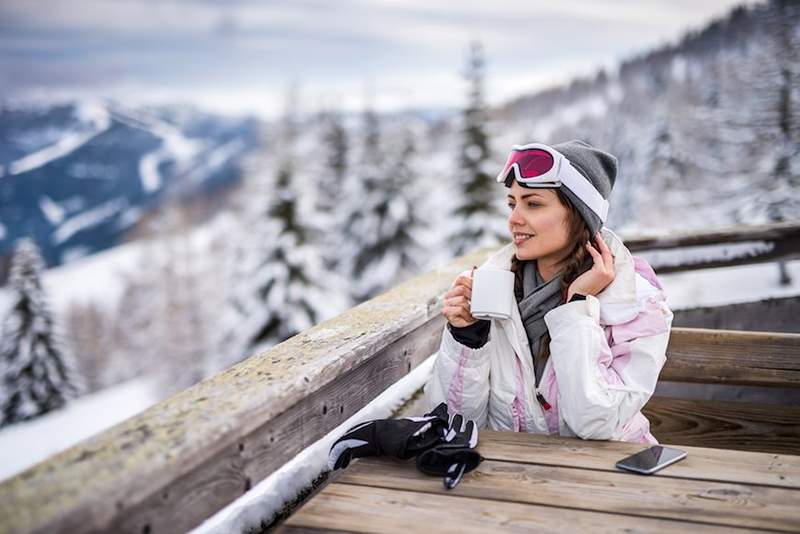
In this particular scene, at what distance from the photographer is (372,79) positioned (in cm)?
3812

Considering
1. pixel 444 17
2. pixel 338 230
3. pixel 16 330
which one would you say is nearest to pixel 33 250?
pixel 16 330

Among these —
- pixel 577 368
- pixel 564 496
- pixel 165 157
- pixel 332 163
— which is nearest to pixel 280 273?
pixel 332 163

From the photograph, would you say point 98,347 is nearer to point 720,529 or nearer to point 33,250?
point 33,250

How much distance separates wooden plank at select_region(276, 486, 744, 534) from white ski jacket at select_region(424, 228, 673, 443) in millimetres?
533

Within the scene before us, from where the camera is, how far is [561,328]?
220 centimetres

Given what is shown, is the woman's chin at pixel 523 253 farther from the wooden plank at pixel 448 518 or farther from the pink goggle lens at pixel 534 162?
the wooden plank at pixel 448 518

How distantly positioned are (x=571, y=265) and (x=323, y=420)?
1105 millimetres

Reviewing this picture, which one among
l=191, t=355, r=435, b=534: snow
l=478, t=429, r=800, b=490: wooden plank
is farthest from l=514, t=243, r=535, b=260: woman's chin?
l=191, t=355, r=435, b=534: snow

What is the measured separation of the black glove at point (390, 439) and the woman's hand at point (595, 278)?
68 cm

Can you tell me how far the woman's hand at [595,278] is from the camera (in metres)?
2.28

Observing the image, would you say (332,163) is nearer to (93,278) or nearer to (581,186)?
(581,186)

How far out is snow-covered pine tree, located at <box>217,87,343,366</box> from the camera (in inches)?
778

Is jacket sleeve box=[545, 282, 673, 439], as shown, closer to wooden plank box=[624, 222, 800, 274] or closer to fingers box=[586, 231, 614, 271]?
fingers box=[586, 231, 614, 271]

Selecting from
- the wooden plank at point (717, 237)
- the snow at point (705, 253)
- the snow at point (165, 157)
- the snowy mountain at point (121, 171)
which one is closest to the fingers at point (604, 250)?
the wooden plank at point (717, 237)
